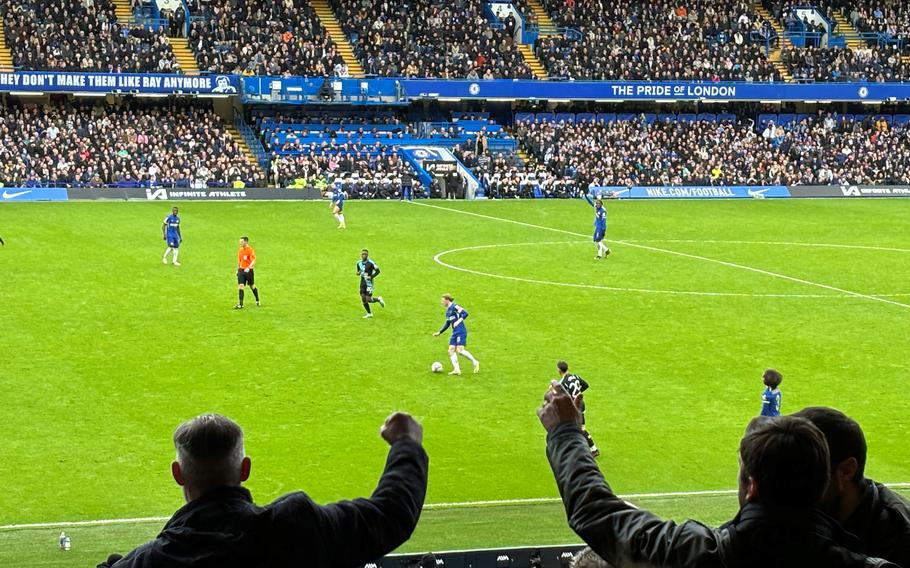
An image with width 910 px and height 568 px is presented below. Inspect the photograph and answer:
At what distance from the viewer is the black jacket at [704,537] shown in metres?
4.79

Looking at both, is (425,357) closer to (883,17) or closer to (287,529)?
(287,529)

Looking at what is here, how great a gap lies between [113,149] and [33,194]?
651 cm

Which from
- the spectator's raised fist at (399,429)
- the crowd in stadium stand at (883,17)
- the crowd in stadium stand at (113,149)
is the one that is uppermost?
the crowd in stadium stand at (883,17)

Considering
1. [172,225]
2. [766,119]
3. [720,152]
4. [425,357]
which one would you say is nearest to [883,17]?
[766,119]

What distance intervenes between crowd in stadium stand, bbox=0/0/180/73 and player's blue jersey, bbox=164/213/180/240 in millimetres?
31220

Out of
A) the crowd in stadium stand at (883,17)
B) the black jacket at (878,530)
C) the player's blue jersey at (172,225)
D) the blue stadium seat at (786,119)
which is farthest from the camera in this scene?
the crowd in stadium stand at (883,17)

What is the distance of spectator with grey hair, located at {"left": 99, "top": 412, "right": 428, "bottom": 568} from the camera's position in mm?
4984

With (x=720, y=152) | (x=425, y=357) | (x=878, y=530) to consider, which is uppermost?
(x=878, y=530)

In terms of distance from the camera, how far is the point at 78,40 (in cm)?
6825

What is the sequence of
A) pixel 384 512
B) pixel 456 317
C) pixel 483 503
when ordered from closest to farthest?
1. pixel 384 512
2. pixel 483 503
3. pixel 456 317

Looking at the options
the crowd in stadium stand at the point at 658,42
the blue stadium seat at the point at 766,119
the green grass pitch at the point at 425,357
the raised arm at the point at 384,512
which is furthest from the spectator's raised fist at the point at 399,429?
the blue stadium seat at the point at 766,119

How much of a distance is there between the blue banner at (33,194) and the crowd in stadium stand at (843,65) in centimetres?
4758

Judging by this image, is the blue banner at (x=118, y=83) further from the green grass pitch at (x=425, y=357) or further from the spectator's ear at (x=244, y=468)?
the spectator's ear at (x=244, y=468)

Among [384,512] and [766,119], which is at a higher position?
[384,512]
